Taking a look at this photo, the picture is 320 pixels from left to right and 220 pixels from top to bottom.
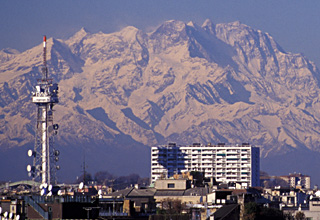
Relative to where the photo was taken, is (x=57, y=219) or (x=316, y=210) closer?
(x=57, y=219)

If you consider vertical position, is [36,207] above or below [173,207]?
above

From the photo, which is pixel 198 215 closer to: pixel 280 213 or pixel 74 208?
pixel 280 213

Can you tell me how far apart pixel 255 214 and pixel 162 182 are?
2623 inches

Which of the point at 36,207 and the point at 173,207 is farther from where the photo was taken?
the point at 173,207

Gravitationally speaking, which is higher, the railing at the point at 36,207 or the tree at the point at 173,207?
the railing at the point at 36,207

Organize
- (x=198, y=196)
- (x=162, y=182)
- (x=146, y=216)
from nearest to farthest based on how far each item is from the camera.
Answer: (x=146, y=216) < (x=198, y=196) < (x=162, y=182)

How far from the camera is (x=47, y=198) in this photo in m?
78.8

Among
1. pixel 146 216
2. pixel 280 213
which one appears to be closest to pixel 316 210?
pixel 280 213

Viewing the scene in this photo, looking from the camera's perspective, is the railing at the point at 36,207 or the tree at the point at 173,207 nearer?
the railing at the point at 36,207

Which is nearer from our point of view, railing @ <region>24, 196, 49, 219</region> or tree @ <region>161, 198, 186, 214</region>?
railing @ <region>24, 196, 49, 219</region>

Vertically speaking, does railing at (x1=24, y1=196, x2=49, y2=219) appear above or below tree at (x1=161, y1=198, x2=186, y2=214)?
above

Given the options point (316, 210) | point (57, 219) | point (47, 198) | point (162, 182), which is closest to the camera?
point (57, 219)

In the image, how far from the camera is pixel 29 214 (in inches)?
3076

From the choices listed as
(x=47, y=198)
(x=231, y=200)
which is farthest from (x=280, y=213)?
(x=47, y=198)
